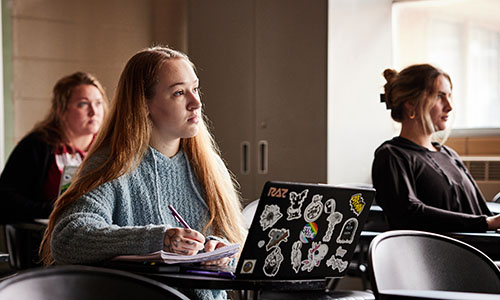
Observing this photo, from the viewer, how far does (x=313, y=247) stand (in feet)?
6.48

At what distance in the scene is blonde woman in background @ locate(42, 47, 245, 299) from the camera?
2.11m

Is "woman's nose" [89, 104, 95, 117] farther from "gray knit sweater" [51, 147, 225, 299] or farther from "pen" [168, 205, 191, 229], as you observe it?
"pen" [168, 205, 191, 229]

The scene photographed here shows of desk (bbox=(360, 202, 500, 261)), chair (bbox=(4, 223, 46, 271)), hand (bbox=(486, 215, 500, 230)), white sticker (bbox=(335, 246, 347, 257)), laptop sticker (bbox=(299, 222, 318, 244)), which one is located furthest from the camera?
chair (bbox=(4, 223, 46, 271))

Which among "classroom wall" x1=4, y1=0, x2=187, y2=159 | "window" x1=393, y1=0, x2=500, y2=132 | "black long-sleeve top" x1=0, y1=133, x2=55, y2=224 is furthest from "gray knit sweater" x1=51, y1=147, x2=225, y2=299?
"classroom wall" x1=4, y1=0, x2=187, y2=159

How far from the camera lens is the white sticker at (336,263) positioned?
6.63 ft

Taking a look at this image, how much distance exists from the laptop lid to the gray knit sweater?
28cm

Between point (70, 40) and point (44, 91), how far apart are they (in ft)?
1.31

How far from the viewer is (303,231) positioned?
1931 mm

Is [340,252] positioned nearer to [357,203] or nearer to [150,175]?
[357,203]

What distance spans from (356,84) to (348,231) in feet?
10.2

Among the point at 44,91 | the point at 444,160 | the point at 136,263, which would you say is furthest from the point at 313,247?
the point at 44,91

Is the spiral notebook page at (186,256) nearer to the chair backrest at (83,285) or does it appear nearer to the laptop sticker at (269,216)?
the laptop sticker at (269,216)

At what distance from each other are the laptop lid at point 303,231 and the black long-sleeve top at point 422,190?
126cm

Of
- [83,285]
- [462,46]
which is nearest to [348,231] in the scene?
[83,285]
